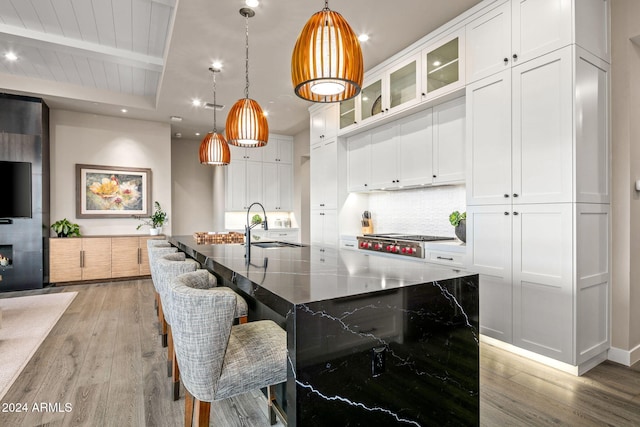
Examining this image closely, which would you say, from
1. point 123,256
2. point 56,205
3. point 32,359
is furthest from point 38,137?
point 32,359

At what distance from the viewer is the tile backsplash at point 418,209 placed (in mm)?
3675

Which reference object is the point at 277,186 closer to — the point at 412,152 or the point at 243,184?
the point at 243,184

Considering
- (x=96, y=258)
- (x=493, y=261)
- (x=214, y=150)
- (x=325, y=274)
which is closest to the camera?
(x=325, y=274)

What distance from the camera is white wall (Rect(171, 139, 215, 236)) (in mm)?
7637

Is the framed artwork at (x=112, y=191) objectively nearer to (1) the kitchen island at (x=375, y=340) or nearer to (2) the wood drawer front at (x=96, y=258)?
(2) the wood drawer front at (x=96, y=258)

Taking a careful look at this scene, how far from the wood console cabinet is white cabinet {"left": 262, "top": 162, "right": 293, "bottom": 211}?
2.39 meters

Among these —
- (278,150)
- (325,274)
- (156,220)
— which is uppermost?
(278,150)

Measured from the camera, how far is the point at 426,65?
337 cm

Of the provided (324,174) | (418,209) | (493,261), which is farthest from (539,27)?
(324,174)

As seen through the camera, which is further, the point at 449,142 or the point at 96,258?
the point at 96,258

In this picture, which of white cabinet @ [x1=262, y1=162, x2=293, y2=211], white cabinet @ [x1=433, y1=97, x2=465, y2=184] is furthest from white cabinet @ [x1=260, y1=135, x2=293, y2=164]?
white cabinet @ [x1=433, y1=97, x2=465, y2=184]

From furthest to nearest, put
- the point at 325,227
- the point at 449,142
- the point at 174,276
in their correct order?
1. the point at 325,227
2. the point at 449,142
3. the point at 174,276

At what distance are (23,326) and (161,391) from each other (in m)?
2.37

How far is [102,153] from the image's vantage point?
19.8ft
